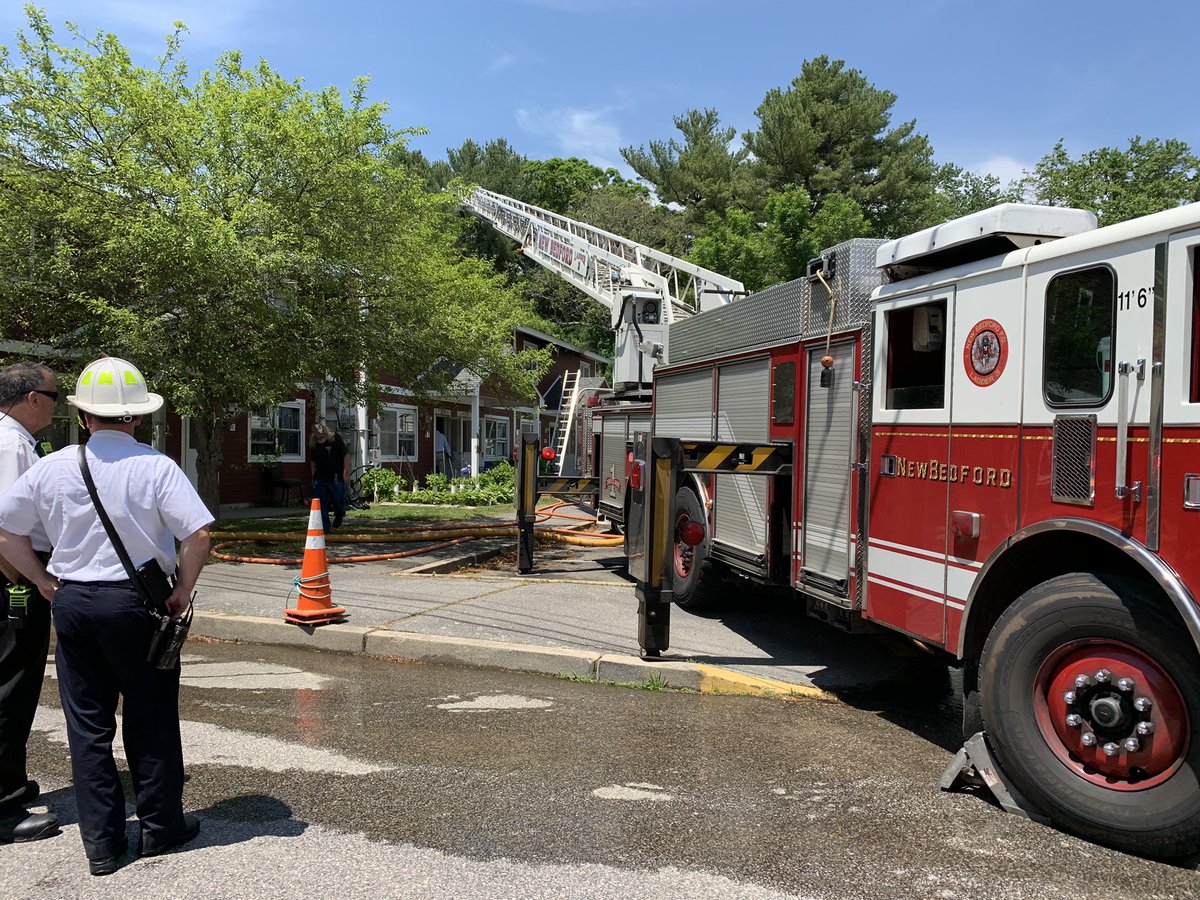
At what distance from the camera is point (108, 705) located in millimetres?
3330

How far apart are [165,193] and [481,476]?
14.0 m

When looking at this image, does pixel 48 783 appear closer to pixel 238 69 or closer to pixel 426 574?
pixel 426 574

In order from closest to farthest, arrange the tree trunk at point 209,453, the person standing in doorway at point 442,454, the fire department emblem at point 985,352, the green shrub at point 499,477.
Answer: the fire department emblem at point 985,352, the tree trunk at point 209,453, the green shrub at point 499,477, the person standing in doorway at point 442,454

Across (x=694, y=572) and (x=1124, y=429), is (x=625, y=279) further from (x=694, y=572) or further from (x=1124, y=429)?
(x=1124, y=429)

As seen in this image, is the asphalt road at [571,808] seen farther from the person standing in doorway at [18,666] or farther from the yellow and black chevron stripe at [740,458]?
the yellow and black chevron stripe at [740,458]

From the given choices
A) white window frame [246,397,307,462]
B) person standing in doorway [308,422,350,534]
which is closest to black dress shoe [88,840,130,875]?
person standing in doorway [308,422,350,534]

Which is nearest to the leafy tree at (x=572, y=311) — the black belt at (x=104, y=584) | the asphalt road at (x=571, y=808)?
the asphalt road at (x=571, y=808)

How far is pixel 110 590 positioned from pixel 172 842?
3.35ft

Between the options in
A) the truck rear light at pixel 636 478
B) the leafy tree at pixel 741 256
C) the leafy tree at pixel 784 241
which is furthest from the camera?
the leafy tree at pixel 741 256

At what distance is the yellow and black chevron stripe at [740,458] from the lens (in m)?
6.25

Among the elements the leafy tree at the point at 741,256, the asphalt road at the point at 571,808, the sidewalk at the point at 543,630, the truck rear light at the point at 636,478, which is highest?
the leafy tree at the point at 741,256

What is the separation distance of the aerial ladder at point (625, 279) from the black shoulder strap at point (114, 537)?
23.1ft

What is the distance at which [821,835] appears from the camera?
3.66 meters

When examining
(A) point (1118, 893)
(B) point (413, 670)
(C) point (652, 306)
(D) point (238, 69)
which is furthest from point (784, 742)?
(D) point (238, 69)
